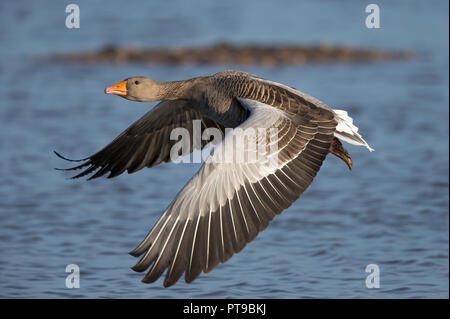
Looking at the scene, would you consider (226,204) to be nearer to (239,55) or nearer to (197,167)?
(197,167)

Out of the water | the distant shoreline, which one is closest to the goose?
the water

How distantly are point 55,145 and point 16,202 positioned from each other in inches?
88.9

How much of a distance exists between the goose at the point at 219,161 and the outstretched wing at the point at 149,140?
0.03 ft

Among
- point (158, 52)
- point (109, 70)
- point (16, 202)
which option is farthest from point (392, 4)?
point (16, 202)

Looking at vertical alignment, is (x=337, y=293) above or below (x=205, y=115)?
below

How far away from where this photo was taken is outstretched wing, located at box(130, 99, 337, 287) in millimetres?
5496

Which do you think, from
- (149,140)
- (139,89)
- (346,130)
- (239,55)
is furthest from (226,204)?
(239,55)

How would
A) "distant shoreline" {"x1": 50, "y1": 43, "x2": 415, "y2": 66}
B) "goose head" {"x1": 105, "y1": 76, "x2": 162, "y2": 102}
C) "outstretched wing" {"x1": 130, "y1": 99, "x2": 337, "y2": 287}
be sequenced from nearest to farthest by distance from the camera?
"outstretched wing" {"x1": 130, "y1": 99, "x2": 337, "y2": 287} < "goose head" {"x1": 105, "y1": 76, "x2": 162, "y2": 102} < "distant shoreline" {"x1": 50, "y1": 43, "x2": 415, "y2": 66}

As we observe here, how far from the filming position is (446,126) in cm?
1275

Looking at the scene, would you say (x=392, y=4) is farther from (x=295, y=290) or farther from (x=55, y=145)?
(x=295, y=290)

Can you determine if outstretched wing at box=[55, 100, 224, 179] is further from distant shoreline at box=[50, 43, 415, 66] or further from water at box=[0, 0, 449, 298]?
distant shoreline at box=[50, 43, 415, 66]

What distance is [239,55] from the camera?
16062 mm

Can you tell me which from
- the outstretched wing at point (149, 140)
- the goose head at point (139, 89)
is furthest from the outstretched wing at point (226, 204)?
the outstretched wing at point (149, 140)

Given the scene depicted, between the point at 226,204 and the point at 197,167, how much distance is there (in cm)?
550
